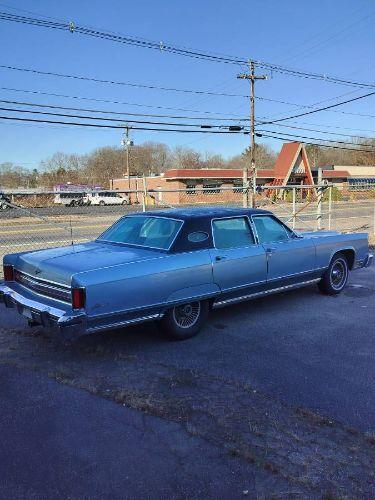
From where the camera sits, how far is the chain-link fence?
1188 centimetres

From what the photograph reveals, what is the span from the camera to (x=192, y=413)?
3.55 meters

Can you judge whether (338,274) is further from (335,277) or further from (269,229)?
(269,229)

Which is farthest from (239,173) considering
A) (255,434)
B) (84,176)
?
(255,434)

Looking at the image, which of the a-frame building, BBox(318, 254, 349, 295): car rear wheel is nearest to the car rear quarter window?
BBox(318, 254, 349, 295): car rear wheel

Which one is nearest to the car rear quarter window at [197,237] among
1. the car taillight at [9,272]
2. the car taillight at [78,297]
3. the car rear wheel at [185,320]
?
the car rear wheel at [185,320]

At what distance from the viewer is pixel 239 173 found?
52.6 meters

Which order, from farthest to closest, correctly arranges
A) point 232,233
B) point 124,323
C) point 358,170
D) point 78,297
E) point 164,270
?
point 358,170, point 232,233, point 164,270, point 124,323, point 78,297

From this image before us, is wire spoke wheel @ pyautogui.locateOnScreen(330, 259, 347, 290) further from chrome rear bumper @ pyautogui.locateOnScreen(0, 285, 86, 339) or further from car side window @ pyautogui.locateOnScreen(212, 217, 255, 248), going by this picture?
chrome rear bumper @ pyautogui.locateOnScreen(0, 285, 86, 339)

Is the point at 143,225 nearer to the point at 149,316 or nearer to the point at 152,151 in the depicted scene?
the point at 149,316

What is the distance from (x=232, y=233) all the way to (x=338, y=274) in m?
2.48

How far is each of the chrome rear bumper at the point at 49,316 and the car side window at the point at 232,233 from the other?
2040mm

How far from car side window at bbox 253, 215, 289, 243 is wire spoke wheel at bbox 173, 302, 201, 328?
1.43 metres

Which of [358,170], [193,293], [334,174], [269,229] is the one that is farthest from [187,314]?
[358,170]

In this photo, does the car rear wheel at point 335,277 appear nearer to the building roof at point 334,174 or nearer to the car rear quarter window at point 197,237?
the car rear quarter window at point 197,237
